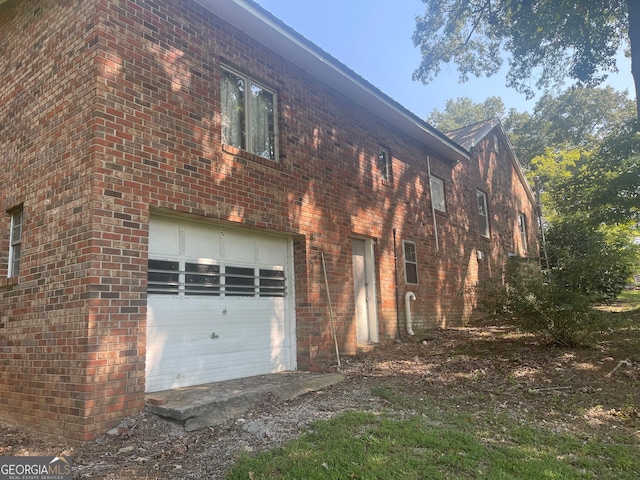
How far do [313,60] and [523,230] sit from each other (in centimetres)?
1543

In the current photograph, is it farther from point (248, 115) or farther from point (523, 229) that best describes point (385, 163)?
point (523, 229)

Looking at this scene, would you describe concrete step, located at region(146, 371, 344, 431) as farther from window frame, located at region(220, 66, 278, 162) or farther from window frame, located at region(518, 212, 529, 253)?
window frame, located at region(518, 212, 529, 253)

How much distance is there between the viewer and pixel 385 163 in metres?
11.4

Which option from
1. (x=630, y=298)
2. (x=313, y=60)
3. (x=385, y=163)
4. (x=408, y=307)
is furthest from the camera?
(x=630, y=298)

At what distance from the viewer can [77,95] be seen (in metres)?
5.73

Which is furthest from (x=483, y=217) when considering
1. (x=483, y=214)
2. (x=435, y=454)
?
(x=435, y=454)

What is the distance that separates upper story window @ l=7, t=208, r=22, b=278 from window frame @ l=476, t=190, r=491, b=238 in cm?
1358

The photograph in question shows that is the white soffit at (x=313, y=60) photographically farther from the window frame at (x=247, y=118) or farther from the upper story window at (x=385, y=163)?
the upper story window at (x=385, y=163)

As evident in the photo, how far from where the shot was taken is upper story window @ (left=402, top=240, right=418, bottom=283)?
1146 centimetres

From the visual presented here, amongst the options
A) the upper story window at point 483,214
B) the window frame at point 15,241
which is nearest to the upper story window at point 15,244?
the window frame at point 15,241

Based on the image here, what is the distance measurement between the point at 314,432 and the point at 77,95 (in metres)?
4.95

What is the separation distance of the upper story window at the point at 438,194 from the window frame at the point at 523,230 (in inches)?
304

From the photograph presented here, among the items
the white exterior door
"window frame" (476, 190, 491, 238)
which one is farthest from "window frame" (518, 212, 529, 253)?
the white exterior door

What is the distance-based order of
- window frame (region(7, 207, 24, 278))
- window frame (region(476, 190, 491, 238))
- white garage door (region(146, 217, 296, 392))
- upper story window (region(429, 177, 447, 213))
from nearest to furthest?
white garage door (region(146, 217, 296, 392)) < window frame (region(7, 207, 24, 278)) < upper story window (region(429, 177, 447, 213)) < window frame (region(476, 190, 491, 238))
